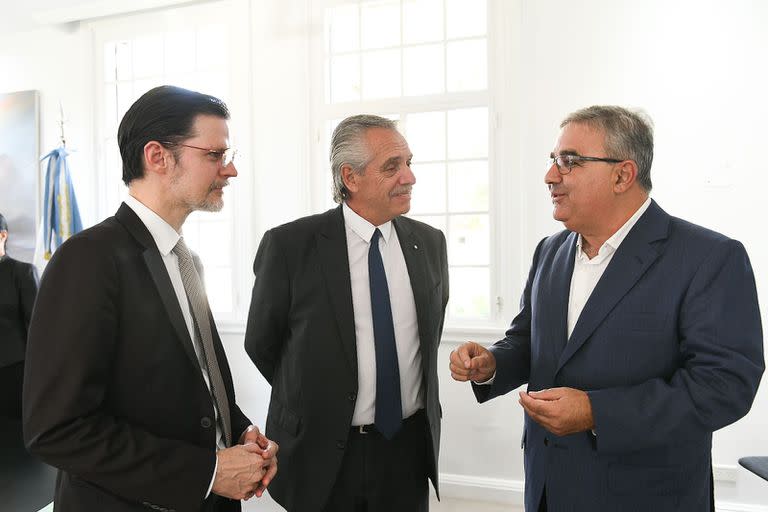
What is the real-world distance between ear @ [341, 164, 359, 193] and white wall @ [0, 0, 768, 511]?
1.66 metres

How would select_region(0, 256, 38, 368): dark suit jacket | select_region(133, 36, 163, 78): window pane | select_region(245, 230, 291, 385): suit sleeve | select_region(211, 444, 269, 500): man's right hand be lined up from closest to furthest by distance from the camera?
1. select_region(211, 444, 269, 500): man's right hand
2. select_region(245, 230, 291, 385): suit sleeve
3. select_region(0, 256, 38, 368): dark suit jacket
4. select_region(133, 36, 163, 78): window pane

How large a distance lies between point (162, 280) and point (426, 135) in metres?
2.84

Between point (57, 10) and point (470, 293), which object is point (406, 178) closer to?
point (470, 293)

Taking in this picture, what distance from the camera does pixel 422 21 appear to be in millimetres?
3855

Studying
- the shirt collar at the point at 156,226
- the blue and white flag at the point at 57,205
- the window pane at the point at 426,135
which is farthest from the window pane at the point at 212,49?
the shirt collar at the point at 156,226

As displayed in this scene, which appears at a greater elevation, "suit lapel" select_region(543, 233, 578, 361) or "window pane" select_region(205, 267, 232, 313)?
"suit lapel" select_region(543, 233, 578, 361)

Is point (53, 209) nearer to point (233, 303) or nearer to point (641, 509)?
point (233, 303)

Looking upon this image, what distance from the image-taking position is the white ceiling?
14.4 ft

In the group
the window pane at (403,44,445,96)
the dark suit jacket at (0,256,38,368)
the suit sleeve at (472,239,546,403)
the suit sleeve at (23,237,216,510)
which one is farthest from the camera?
the window pane at (403,44,445,96)

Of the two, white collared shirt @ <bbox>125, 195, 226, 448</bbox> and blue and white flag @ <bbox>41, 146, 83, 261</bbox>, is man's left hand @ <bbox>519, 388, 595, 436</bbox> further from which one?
blue and white flag @ <bbox>41, 146, 83, 261</bbox>

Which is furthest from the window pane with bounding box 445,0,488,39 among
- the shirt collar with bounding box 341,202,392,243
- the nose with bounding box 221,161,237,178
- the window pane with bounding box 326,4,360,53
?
the nose with bounding box 221,161,237,178

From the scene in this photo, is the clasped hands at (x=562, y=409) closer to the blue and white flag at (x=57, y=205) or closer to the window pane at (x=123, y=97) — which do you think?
the blue and white flag at (x=57, y=205)

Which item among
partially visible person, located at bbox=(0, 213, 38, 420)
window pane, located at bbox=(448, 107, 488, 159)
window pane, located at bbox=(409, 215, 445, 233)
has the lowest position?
partially visible person, located at bbox=(0, 213, 38, 420)

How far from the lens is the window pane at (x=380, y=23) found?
12.8 feet
